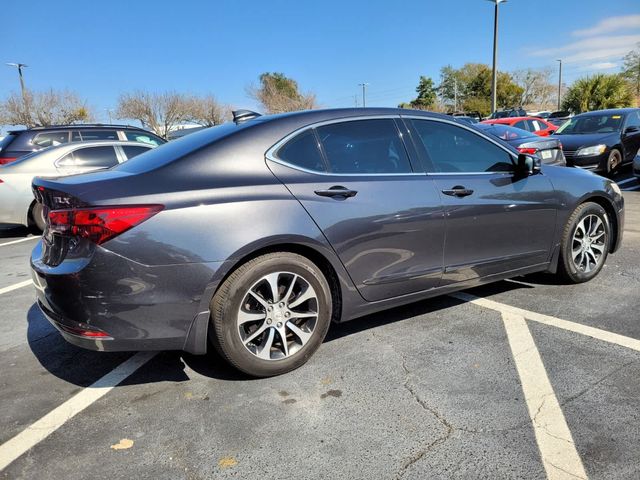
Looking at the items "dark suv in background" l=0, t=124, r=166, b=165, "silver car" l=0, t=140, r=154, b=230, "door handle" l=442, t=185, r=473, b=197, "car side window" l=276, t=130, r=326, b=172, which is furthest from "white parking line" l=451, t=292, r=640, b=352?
"dark suv in background" l=0, t=124, r=166, b=165

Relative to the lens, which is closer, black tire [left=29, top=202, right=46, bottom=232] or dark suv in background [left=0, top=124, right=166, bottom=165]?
black tire [left=29, top=202, right=46, bottom=232]

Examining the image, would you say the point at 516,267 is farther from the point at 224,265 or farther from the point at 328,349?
the point at 224,265

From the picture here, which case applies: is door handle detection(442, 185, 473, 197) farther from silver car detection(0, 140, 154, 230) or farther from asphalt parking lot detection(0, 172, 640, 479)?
silver car detection(0, 140, 154, 230)

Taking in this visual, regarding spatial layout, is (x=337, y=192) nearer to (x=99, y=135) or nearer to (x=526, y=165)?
(x=526, y=165)

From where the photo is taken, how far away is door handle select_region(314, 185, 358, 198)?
9.89 feet

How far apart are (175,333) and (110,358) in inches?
39.1

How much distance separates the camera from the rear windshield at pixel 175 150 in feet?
9.62

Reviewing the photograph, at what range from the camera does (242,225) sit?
272 cm

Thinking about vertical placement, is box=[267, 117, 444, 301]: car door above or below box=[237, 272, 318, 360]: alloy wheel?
above

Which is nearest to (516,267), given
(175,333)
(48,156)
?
(175,333)

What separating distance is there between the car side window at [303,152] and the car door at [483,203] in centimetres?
82

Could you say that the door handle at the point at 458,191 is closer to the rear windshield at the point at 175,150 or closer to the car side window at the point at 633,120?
the rear windshield at the point at 175,150

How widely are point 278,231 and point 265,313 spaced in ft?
1.62

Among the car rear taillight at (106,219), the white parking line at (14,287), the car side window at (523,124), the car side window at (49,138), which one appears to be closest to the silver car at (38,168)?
the car side window at (49,138)
